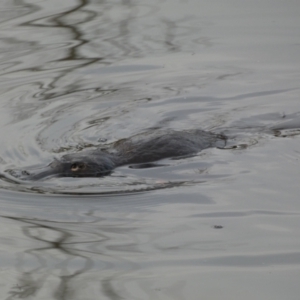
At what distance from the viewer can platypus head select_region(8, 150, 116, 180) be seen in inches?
262

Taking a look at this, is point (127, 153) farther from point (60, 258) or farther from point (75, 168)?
point (60, 258)

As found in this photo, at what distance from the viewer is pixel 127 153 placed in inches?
275

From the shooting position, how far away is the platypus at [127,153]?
21.9 feet

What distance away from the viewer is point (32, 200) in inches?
241

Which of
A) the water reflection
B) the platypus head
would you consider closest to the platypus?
the platypus head

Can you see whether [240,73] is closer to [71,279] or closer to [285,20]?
[285,20]

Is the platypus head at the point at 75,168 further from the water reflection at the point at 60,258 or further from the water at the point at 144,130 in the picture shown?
the water reflection at the point at 60,258

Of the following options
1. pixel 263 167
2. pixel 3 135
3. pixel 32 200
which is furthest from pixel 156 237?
pixel 3 135

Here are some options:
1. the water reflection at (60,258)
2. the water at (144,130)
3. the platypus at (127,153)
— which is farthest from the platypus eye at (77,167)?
the water reflection at (60,258)

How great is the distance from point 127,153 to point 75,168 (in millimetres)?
573

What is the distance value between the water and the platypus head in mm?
89

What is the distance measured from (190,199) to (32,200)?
1248mm

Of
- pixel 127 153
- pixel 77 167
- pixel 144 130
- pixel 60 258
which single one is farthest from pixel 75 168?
pixel 60 258

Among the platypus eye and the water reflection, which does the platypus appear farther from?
the water reflection
